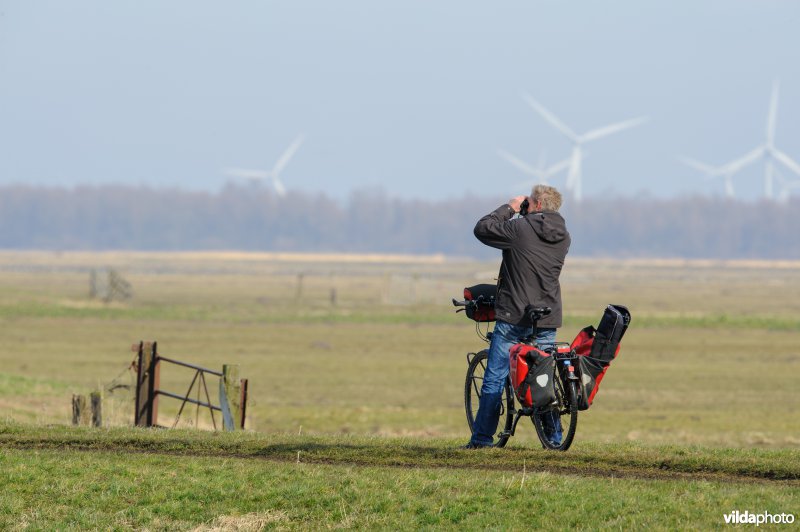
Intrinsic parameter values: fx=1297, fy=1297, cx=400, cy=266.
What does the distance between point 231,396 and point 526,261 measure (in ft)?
26.7

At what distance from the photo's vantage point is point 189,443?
14273mm

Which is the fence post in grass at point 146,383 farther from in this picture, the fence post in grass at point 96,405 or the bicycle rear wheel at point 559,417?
the bicycle rear wheel at point 559,417

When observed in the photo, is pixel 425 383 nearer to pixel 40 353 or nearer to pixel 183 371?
pixel 183 371

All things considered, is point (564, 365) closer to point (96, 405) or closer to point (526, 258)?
point (526, 258)

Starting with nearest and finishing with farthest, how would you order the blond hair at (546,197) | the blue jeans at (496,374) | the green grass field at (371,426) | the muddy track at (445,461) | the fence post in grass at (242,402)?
the green grass field at (371,426) → the muddy track at (445,461) → the blond hair at (546,197) → the blue jeans at (496,374) → the fence post in grass at (242,402)

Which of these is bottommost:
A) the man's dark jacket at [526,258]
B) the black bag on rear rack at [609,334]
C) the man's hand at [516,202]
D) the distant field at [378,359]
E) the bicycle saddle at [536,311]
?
the distant field at [378,359]

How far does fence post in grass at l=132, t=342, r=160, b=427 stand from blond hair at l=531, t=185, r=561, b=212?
894cm

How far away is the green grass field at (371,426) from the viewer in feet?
37.2

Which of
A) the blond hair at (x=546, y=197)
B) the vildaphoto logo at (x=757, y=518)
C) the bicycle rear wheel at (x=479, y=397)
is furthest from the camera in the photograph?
the bicycle rear wheel at (x=479, y=397)

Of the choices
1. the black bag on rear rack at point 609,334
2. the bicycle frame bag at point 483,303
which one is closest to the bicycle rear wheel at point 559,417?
the black bag on rear rack at point 609,334

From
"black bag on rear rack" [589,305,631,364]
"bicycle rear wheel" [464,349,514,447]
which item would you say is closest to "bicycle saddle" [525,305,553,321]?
"black bag on rear rack" [589,305,631,364]

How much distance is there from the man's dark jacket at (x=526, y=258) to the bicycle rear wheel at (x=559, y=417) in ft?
2.05

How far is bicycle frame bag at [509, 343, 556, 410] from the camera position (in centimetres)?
1250

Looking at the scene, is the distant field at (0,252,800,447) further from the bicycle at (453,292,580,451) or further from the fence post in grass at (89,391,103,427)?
the bicycle at (453,292,580,451)
